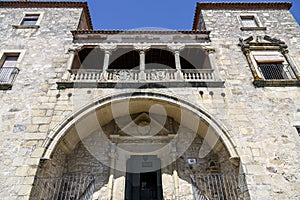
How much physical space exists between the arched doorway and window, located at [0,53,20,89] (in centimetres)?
298

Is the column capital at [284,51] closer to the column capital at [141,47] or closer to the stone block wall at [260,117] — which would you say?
the stone block wall at [260,117]

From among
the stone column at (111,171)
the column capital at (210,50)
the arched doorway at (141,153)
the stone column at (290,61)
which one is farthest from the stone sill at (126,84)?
the stone column at (290,61)

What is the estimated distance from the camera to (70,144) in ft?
24.2

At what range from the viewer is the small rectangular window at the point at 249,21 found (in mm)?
10305

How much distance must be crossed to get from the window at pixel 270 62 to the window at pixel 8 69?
29.4 ft

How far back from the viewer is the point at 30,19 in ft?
34.0

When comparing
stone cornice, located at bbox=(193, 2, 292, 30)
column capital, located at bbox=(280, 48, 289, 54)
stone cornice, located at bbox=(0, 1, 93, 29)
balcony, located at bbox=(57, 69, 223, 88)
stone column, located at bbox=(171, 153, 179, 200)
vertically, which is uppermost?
stone cornice, located at bbox=(0, 1, 93, 29)

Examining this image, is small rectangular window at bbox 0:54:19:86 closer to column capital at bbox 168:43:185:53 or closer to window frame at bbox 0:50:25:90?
window frame at bbox 0:50:25:90

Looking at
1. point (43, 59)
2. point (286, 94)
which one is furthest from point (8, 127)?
point (286, 94)

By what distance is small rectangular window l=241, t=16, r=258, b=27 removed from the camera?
10.3 meters

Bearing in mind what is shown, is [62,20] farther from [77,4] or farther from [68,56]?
[68,56]

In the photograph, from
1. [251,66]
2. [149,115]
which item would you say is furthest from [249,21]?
[149,115]

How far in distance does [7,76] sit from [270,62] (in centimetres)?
1039

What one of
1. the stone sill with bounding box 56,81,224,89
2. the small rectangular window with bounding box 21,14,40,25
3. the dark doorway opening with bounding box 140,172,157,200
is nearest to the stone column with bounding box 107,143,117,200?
the dark doorway opening with bounding box 140,172,157,200
